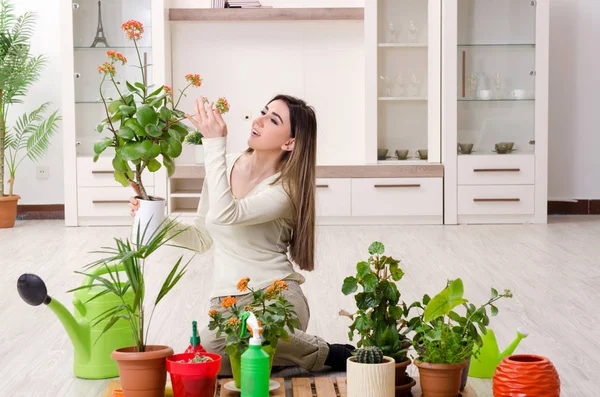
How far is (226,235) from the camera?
8.40 ft

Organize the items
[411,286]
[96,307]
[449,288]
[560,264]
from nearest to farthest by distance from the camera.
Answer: [449,288] < [96,307] < [411,286] < [560,264]

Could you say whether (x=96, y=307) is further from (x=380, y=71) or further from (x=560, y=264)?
(x=380, y=71)

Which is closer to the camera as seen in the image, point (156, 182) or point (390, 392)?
point (390, 392)

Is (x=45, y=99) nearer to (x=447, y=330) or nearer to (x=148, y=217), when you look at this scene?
(x=148, y=217)

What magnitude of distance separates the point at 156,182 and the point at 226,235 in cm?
376

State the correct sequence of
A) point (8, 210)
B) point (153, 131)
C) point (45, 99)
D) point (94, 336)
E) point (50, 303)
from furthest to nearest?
point (45, 99) → point (8, 210) → point (94, 336) → point (50, 303) → point (153, 131)

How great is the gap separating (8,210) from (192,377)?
4.49 meters

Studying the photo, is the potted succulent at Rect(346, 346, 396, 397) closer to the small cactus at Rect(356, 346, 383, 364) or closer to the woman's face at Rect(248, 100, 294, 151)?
the small cactus at Rect(356, 346, 383, 364)

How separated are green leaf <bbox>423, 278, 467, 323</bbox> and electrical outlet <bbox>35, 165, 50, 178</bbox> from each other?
196 inches

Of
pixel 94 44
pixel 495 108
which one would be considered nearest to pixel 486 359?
pixel 495 108

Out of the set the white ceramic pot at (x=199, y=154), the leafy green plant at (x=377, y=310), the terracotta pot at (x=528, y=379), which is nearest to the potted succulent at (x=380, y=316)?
the leafy green plant at (x=377, y=310)

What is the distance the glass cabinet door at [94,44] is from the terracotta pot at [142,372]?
4.35 m

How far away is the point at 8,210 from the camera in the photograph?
6.13 metres

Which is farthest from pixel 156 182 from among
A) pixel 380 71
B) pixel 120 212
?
pixel 380 71
